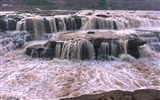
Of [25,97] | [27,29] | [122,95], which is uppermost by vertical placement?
[27,29]

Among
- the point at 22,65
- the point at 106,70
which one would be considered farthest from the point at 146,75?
the point at 22,65

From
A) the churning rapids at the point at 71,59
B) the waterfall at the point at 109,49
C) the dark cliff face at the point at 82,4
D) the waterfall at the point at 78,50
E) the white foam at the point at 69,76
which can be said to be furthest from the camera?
the dark cliff face at the point at 82,4

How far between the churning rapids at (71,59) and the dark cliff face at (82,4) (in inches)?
658

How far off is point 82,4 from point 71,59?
27.4m

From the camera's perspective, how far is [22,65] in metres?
11.7

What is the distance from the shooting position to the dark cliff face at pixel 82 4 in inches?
1368

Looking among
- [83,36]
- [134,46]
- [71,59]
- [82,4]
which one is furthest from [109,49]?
[82,4]

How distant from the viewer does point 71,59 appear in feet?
40.6

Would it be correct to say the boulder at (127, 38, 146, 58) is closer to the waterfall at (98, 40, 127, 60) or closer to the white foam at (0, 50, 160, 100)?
the waterfall at (98, 40, 127, 60)

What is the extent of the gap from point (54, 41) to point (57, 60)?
1.14 m

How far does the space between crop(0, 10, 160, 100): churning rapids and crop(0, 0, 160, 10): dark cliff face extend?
54.9ft

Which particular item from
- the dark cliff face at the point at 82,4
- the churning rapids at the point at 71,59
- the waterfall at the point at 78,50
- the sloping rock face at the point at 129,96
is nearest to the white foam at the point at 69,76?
the churning rapids at the point at 71,59

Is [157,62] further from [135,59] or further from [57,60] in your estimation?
[57,60]

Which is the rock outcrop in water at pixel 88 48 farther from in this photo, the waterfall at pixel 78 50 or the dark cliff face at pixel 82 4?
the dark cliff face at pixel 82 4
